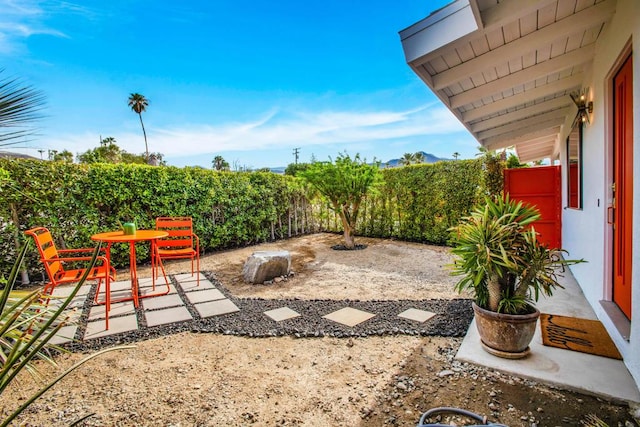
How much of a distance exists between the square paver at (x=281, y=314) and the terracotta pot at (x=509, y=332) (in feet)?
6.22

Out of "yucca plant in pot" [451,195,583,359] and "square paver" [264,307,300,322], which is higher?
"yucca plant in pot" [451,195,583,359]

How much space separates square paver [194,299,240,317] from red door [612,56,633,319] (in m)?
3.72

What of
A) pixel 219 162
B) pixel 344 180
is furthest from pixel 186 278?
pixel 219 162

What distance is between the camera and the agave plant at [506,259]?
7.67 ft

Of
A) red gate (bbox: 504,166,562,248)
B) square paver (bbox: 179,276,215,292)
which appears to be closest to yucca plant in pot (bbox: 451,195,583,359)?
square paver (bbox: 179,276,215,292)

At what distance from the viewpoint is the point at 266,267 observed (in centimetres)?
474

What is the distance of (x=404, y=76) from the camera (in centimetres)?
951

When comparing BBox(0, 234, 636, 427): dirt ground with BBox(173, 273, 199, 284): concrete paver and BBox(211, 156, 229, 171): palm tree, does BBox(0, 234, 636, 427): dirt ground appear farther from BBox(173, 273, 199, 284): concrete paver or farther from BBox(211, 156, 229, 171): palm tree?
BBox(211, 156, 229, 171): palm tree

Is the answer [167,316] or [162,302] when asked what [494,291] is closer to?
[167,316]

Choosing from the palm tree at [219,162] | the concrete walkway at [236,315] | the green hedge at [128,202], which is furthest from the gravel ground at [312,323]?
the palm tree at [219,162]

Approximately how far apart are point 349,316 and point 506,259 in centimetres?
172

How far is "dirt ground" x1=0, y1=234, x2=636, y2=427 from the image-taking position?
1831 millimetres

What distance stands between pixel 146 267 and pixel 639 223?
6.61 m

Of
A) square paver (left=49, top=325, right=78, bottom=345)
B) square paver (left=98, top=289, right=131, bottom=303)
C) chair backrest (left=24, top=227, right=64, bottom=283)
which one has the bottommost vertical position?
square paver (left=49, top=325, right=78, bottom=345)
